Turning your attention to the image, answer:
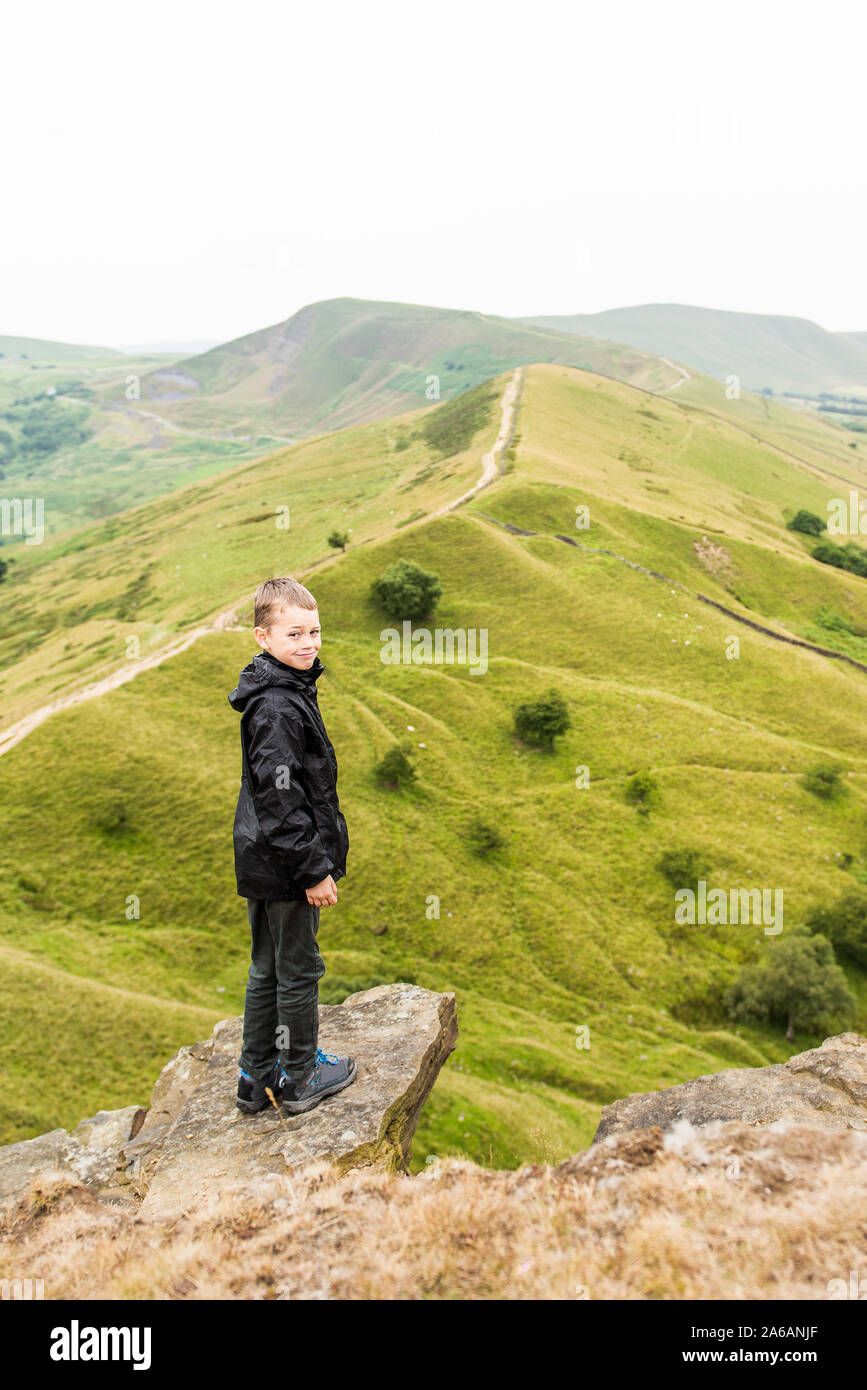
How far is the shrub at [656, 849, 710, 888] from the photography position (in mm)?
33750

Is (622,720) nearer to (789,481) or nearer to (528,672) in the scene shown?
(528,672)

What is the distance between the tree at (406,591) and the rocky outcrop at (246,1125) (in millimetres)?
38650

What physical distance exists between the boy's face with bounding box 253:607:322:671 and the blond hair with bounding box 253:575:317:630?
2.1 inches

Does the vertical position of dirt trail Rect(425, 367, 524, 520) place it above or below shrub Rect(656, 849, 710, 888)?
above

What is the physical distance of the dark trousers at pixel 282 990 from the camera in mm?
7414

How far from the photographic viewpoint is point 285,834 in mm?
6918

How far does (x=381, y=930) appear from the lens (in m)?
31.6

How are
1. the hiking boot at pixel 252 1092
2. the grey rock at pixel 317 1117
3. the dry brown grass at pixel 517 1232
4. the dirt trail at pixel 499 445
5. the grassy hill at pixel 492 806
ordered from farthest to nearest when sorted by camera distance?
the dirt trail at pixel 499 445 < the grassy hill at pixel 492 806 < the hiking boot at pixel 252 1092 < the grey rock at pixel 317 1117 < the dry brown grass at pixel 517 1232

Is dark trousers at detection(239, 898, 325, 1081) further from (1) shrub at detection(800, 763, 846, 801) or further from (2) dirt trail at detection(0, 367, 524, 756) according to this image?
(1) shrub at detection(800, 763, 846, 801)

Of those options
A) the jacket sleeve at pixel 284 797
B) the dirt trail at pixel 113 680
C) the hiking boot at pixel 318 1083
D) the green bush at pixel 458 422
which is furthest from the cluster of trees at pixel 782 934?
the green bush at pixel 458 422

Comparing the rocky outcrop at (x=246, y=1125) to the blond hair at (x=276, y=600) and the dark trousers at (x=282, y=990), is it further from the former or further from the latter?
the blond hair at (x=276, y=600)
